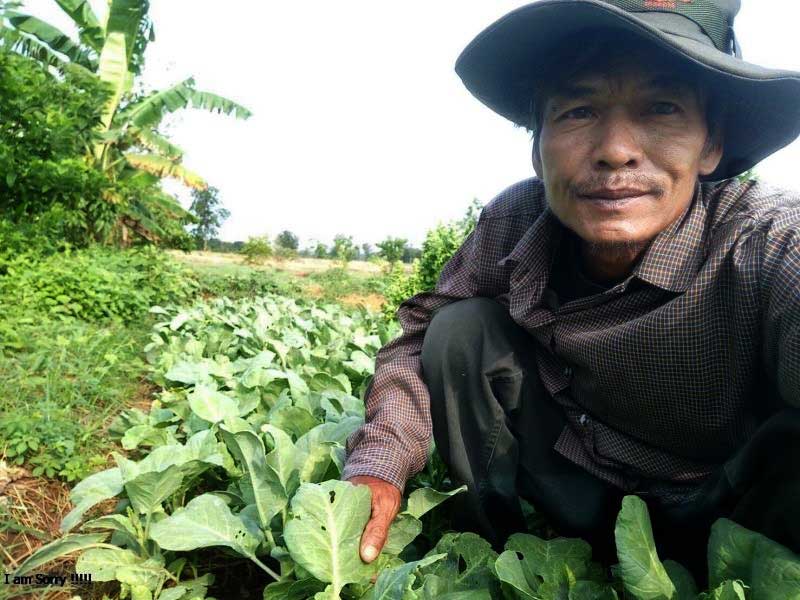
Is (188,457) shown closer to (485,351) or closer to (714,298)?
(485,351)

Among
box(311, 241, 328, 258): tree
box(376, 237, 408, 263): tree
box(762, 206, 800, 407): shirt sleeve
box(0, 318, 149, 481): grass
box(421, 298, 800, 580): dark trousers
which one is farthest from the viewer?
box(311, 241, 328, 258): tree

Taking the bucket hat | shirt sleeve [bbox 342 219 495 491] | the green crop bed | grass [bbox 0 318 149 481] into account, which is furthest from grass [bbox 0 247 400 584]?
the bucket hat

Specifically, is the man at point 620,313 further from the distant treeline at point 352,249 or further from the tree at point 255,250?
the tree at point 255,250

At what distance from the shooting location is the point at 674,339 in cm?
127

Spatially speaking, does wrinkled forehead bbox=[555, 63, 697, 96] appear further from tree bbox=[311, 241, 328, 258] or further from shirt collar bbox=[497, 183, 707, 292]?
tree bbox=[311, 241, 328, 258]

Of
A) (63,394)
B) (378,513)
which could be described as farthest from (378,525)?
(63,394)

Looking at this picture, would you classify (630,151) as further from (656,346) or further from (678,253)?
(656,346)

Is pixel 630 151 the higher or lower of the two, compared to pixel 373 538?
higher

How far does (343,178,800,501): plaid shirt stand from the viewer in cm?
115

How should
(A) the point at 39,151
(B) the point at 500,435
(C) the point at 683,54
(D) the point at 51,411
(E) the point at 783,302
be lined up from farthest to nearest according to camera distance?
(A) the point at 39,151, (D) the point at 51,411, (B) the point at 500,435, (C) the point at 683,54, (E) the point at 783,302

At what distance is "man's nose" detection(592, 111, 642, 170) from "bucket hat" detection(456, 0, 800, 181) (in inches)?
6.4

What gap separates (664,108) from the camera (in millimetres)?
1331

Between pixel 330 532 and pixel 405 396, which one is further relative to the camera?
pixel 405 396

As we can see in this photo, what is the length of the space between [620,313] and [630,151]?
36 cm
